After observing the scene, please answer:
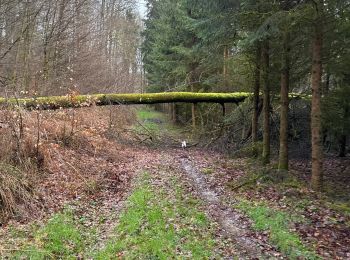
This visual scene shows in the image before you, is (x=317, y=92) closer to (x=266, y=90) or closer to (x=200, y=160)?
(x=266, y=90)

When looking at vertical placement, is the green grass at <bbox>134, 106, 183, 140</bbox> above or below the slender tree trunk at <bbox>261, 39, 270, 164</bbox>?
below

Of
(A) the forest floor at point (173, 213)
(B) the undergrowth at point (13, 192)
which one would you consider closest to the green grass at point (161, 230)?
(A) the forest floor at point (173, 213)

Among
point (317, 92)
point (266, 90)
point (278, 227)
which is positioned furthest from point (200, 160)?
point (278, 227)

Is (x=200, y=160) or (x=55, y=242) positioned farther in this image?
(x=200, y=160)

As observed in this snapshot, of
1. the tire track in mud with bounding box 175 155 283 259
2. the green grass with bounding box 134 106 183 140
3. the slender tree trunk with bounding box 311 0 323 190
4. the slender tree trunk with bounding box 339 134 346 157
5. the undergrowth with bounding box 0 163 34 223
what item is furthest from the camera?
the green grass with bounding box 134 106 183 140

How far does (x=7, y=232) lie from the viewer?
24.6ft

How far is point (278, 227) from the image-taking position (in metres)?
7.71

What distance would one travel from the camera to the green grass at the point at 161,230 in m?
6.77

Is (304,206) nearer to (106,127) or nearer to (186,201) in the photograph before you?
(186,201)

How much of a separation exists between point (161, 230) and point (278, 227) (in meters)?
2.35

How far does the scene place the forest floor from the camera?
22.5 ft

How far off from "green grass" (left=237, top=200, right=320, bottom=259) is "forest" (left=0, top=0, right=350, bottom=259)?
A: 0.12ft

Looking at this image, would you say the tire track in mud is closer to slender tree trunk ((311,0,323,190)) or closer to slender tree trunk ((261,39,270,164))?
slender tree trunk ((261,39,270,164))

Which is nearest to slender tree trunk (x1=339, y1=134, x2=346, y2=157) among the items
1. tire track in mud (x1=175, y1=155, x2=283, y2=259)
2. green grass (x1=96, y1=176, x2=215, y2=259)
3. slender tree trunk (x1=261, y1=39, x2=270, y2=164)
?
slender tree trunk (x1=261, y1=39, x2=270, y2=164)
